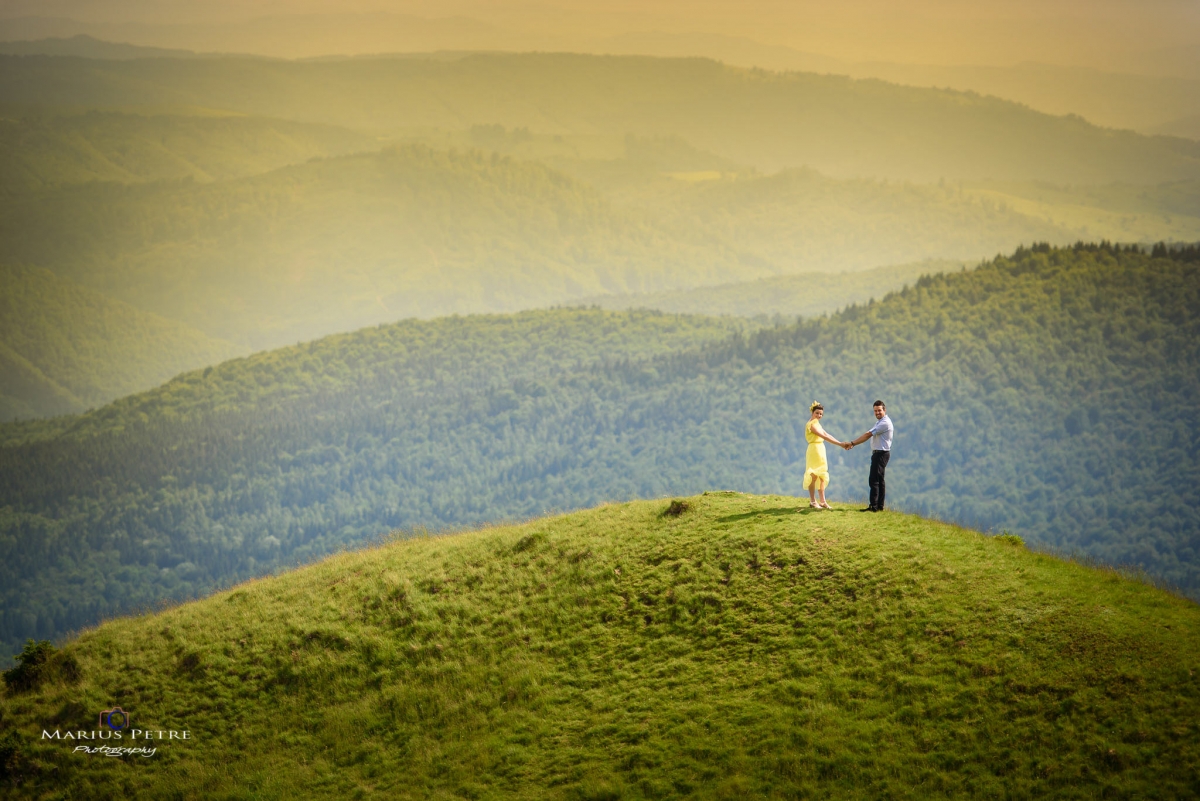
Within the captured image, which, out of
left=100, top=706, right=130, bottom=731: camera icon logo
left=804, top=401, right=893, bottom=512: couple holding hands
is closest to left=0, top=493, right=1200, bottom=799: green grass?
left=100, top=706, right=130, bottom=731: camera icon logo

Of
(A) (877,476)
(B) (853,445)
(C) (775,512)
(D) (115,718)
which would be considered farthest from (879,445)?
(D) (115,718)

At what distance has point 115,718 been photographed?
28.0 meters

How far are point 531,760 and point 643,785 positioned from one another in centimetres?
331

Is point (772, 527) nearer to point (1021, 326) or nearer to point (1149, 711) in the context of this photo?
point (1149, 711)

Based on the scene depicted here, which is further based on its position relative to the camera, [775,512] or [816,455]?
[775,512]

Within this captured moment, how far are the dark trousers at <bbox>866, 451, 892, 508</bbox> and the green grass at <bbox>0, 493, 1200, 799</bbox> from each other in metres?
0.82

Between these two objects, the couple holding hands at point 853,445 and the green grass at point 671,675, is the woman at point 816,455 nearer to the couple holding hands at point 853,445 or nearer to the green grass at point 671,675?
the couple holding hands at point 853,445

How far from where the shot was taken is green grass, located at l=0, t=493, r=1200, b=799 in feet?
67.8

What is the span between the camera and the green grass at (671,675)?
20656mm

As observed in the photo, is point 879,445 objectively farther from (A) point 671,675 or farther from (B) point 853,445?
(A) point 671,675

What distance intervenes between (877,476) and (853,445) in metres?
1.23

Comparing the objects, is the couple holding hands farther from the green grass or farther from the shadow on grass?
the green grass

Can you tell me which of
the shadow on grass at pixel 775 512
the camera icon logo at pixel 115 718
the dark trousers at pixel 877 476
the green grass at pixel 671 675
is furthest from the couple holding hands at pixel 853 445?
the camera icon logo at pixel 115 718

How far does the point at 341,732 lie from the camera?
26484 mm
